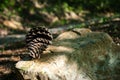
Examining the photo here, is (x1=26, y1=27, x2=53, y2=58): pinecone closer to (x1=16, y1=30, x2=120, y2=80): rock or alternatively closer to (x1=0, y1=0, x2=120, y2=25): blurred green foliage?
(x1=16, y1=30, x2=120, y2=80): rock

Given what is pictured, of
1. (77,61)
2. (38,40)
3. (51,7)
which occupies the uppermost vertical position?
(38,40)

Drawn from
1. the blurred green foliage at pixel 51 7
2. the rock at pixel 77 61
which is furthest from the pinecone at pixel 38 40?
the blurred green foliage at pixel 51 7

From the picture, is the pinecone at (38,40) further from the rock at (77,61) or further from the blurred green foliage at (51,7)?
the blurred green foliage at (51,7)

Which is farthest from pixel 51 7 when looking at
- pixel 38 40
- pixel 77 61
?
pixel 77 61

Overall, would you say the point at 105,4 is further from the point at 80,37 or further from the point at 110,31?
the point at 80,37

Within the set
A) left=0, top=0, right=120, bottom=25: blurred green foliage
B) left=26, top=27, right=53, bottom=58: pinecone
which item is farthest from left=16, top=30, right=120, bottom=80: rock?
left=0, top=0, right=120, bottom=25: blurred green foliage

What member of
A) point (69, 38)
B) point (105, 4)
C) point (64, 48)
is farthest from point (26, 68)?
point (105, 4)

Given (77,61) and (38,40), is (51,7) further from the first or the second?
(77,61)

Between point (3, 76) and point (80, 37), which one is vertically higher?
point (80, 37)
